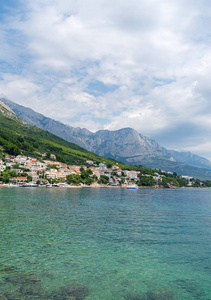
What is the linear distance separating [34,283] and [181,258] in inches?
486

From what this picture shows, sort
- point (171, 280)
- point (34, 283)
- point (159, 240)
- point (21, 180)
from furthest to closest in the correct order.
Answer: point (21, 180)
point (159, 240)
point (171, 280)
point (34, 283)

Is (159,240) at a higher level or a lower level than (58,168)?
lower

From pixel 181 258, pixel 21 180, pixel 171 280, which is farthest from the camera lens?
pixel 21 180

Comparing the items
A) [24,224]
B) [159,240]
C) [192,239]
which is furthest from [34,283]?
[192,239]

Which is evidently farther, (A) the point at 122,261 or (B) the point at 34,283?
(A) the point at 122,261

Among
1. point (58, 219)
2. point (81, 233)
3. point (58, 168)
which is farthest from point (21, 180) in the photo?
point (81, 233)

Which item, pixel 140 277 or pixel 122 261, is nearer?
pixel 140 277

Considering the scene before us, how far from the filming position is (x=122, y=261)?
57.8 feet

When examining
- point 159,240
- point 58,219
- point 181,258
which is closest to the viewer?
point 181,258

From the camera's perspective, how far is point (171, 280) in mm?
14664

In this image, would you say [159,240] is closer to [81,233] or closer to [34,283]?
[81,233]

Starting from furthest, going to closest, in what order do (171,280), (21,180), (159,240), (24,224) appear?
(21,180), (24,224), (159,240), (171,280)

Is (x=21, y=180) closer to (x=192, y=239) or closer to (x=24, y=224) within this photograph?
(x=24, y=224)

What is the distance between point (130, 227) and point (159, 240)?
669 cm
